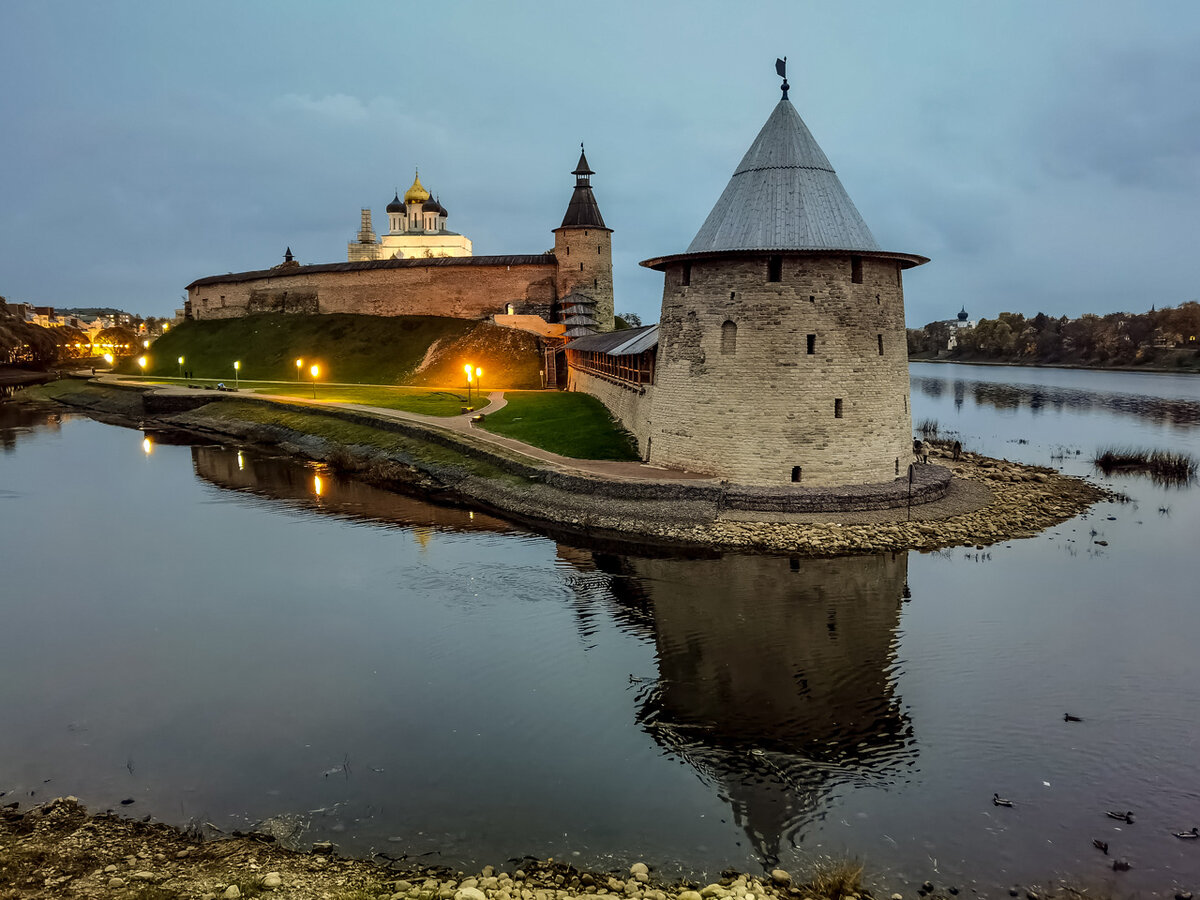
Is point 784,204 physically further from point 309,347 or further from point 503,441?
point 309,347

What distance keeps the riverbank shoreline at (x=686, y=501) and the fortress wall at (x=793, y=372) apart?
1297 mm

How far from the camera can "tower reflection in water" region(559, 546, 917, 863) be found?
816 cm

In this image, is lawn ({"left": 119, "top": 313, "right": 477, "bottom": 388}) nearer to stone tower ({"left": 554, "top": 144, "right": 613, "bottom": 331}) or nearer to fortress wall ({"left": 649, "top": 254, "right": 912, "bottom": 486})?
stone tower ({"left": 554, "top": 144, "right": 613, "bottom": 331})

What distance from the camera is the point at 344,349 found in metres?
46.7

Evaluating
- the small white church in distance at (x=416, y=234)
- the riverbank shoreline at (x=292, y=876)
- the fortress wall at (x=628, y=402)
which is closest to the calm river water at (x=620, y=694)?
the riverbank shoreline at (x=292, y=876)

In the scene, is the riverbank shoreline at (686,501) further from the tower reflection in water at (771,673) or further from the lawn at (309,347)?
the lawn at (309,347)

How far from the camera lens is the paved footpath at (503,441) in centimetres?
1830

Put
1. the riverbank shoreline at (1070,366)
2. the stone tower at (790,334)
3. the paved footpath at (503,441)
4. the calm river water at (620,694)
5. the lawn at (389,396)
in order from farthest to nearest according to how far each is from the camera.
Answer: the riverbank shoreline at (1070,366) < the lawn at (389,396) < the paved footpath at (503,441) < the stone tower at (790,334) < the calm river water at (620,694)

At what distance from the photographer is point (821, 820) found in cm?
749

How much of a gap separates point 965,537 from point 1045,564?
1.48 metres

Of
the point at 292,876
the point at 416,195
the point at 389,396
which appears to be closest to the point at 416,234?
the point at 416,195

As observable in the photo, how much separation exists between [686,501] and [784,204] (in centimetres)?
666

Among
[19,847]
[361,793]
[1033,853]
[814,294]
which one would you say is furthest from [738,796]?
[814,294]

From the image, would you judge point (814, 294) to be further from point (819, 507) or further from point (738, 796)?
point (738, 796)
